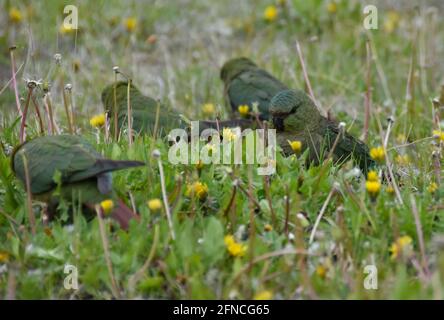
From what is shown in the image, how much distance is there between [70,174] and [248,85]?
3.02 metres

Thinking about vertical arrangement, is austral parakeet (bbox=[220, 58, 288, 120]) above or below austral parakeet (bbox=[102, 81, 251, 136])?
above

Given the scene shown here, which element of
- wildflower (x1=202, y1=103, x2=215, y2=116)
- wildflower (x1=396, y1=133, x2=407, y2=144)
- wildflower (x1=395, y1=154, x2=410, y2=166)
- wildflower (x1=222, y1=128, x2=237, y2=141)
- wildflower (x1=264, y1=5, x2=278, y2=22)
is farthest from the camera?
wildflower (x1=264, y1=5, x2=278, y2=22)

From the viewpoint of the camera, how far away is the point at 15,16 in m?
7.02

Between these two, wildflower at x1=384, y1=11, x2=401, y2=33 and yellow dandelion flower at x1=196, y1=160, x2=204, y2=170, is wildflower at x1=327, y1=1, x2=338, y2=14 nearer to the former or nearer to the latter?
wildflower at x1=384, y1=11, x2=401, y2=33

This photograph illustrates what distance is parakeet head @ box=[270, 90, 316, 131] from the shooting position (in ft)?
16.0

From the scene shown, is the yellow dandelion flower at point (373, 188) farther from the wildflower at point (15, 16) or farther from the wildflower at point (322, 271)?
the wildflower at point (15, 16)

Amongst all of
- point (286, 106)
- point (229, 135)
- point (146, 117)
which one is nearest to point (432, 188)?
point (229, 135)

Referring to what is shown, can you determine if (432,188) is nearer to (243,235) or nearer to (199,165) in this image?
(243,235)

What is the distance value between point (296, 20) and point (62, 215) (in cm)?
503

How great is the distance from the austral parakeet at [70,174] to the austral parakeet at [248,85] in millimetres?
2613

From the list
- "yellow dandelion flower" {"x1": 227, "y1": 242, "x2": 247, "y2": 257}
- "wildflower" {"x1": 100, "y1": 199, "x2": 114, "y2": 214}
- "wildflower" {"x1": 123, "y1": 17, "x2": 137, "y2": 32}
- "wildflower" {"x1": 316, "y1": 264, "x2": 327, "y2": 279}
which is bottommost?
"wildflower" {"x1": 316, "y1": 264, "x2": 327, "y2": 279}

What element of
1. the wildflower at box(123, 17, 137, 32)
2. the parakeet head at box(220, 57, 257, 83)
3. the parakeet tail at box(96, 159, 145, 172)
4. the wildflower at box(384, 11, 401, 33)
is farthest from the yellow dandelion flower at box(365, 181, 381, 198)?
the wildflower at box(384, 11, 401, 33)

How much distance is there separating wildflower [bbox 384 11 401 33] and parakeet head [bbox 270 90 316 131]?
3057 mm

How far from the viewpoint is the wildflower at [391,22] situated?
7660mm
